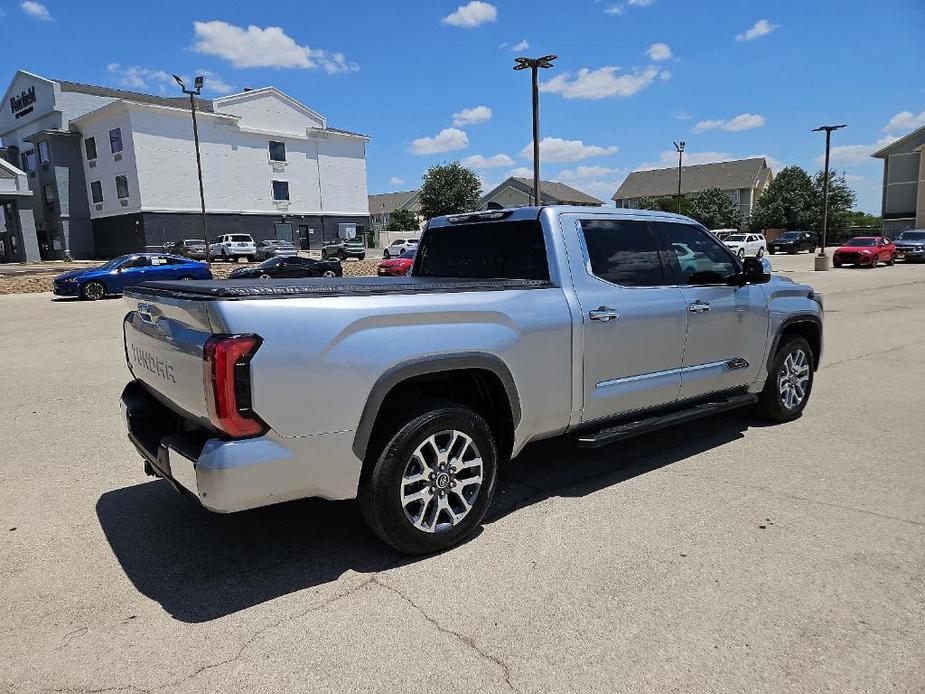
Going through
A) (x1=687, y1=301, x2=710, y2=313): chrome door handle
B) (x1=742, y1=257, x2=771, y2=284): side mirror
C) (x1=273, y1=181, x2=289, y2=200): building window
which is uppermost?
(x1=273, y1=181, x2=289, y2=200): building window

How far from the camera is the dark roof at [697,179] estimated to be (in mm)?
82938

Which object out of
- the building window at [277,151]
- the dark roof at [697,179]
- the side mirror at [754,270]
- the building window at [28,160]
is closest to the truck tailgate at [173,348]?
the side mirror at [754,270]

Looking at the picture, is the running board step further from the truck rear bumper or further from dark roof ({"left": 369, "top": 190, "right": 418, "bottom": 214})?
dark roof ({"left": 369, "top": 190, "right": 418, "bottom": 214})

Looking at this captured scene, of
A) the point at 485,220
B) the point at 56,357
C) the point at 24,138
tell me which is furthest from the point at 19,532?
the point at 24,138

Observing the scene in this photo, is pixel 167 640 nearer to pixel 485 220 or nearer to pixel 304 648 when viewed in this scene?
pixel 304 648

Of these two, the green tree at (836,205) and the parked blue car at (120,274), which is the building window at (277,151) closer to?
the parked blue car at (120,274)

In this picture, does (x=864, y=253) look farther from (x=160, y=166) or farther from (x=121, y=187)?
(x=121, y=187)

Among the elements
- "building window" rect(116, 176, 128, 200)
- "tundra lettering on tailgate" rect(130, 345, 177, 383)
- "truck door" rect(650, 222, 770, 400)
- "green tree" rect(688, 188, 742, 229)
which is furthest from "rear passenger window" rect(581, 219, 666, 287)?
"green tree" rect(688, 188, 742, 229)

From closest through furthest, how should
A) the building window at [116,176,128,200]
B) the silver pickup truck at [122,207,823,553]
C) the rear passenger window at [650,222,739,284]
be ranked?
the silver pickup truck at [122,207,823,553]
the rear passenger window at [650,222,739,284]
the building window at [116,176,128,200]

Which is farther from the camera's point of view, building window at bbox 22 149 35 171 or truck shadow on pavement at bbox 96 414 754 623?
building window at bbox 22 149 35 171

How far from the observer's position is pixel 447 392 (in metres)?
3.68

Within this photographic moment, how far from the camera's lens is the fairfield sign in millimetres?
49719

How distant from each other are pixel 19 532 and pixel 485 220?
3482 mm

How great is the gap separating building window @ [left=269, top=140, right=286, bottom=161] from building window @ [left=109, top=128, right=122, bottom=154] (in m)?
10.6
